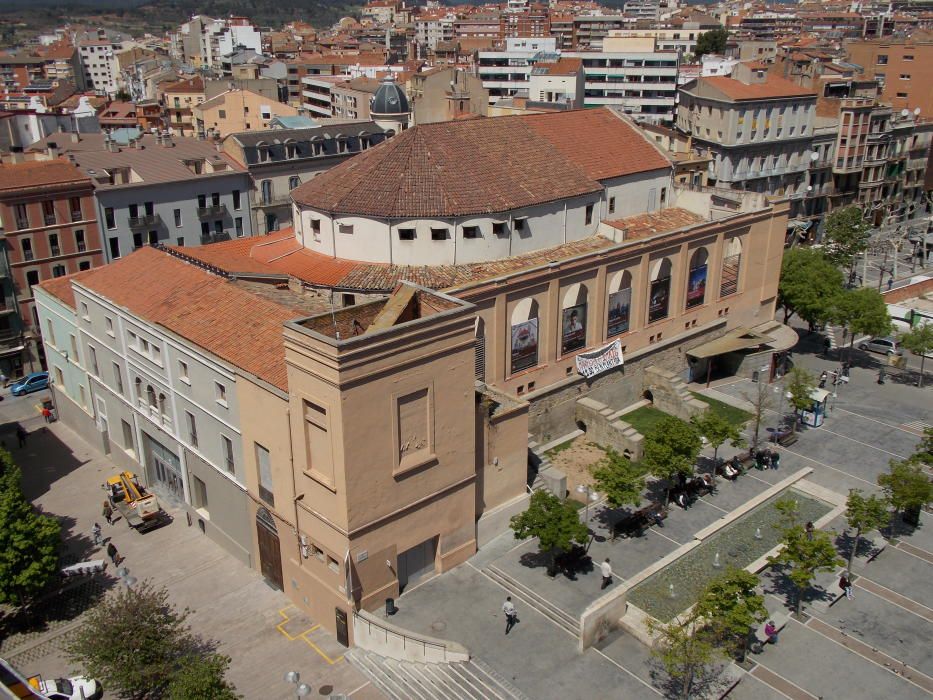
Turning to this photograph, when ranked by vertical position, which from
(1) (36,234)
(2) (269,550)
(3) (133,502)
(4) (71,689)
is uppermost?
(1) (36,234)

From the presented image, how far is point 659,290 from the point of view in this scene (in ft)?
175

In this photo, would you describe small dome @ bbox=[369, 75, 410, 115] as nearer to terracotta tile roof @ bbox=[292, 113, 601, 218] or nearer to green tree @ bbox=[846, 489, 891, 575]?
terracotta tile roof @ bbox=[292, 113, 601, 218]

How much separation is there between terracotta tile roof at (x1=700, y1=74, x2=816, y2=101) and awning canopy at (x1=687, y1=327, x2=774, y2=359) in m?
36.3

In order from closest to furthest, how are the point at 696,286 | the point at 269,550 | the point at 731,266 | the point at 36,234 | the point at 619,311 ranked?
the point at 269,550, the point at 619,311, the point at 696,286, the point at 731,266, the point at 36,234

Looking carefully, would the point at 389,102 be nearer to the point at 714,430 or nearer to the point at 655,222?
the point at 655,222

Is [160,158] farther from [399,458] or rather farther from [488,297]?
[399,458]

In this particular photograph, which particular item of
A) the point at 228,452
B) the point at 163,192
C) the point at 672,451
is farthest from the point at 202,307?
the point at 163,192

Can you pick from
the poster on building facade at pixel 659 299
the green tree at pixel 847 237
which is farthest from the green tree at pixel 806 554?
the green tree at pixel 847 237

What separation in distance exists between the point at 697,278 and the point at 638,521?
21.7 m

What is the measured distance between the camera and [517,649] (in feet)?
107

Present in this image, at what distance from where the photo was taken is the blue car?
200 feet

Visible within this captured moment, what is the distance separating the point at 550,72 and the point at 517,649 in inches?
4121

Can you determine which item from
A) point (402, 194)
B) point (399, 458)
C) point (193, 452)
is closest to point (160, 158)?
point (402, 194)

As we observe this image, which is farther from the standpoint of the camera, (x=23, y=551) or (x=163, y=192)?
(x=163, y=192)
